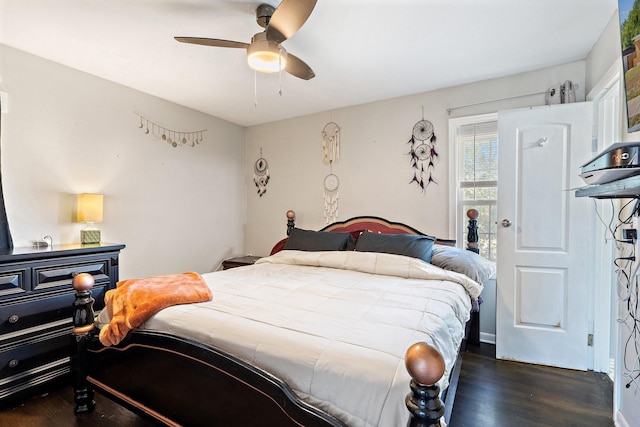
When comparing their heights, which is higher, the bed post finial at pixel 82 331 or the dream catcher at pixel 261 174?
the dream catcher at pixel 261 174

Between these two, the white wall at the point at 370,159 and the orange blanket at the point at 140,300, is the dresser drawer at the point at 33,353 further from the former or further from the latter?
the white wall at the point at 370,159

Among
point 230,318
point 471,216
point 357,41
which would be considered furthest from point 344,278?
point 357,41

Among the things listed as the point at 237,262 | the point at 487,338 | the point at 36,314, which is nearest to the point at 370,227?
the point at 487,338

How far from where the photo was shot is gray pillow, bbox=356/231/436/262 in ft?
8.58

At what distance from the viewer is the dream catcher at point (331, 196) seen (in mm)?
3754

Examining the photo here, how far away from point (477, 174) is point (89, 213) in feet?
11.5

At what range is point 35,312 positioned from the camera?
6.93 feet

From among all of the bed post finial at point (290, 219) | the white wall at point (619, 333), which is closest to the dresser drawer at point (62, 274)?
the bed post finial at point (290, 219)

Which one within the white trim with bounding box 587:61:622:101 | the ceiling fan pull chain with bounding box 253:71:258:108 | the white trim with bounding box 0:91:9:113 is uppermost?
the ceiling fan pull chain with bounding box 253:71:258:108

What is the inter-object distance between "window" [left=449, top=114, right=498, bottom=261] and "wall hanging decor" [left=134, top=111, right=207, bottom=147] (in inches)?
113

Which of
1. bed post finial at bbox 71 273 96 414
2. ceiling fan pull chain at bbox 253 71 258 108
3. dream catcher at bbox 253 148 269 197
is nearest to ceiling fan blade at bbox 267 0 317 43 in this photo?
ceiling fan pull chain at bbox 253 71 258 108

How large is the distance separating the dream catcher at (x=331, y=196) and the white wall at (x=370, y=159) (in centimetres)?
7

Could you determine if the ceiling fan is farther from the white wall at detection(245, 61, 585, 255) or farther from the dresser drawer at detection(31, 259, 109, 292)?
the dresser drawer at detection(31, 259, 109, 292)

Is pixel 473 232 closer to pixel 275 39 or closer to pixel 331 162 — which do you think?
pixel 331 162
